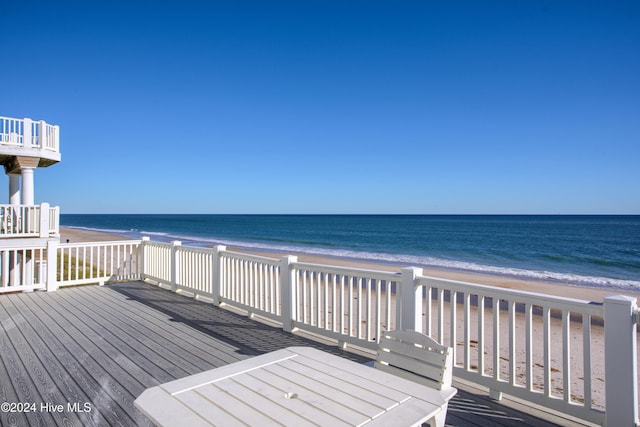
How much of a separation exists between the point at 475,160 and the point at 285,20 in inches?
1189

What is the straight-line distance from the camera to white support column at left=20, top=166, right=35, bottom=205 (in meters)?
10.4

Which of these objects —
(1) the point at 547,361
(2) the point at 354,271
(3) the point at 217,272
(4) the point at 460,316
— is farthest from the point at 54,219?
(1) the point at 547,361

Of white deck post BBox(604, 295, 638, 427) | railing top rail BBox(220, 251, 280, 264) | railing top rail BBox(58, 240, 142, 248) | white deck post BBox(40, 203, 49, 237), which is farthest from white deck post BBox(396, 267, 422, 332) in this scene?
white deck post BBox(40, 203, 49, 237)

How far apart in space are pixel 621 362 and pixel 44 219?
10.3 m

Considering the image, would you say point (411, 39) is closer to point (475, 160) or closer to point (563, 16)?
point (563, 16)

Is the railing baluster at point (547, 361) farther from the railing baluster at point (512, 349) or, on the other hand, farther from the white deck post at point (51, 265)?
the white deck post at point (51, 265)

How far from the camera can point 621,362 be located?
2129 mm

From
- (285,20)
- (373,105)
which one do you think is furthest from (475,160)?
(285,20)

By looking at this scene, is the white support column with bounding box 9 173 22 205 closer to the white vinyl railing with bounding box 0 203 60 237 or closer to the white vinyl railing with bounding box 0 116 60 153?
the white vinyl railing with bounding box 0 116 60 153

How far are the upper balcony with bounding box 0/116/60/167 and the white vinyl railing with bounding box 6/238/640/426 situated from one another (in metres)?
5.60

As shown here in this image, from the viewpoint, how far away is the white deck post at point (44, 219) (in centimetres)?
820

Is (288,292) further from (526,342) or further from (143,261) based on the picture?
(143,261)

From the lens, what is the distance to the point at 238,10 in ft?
41.3

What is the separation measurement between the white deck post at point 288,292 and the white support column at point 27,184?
995cm
